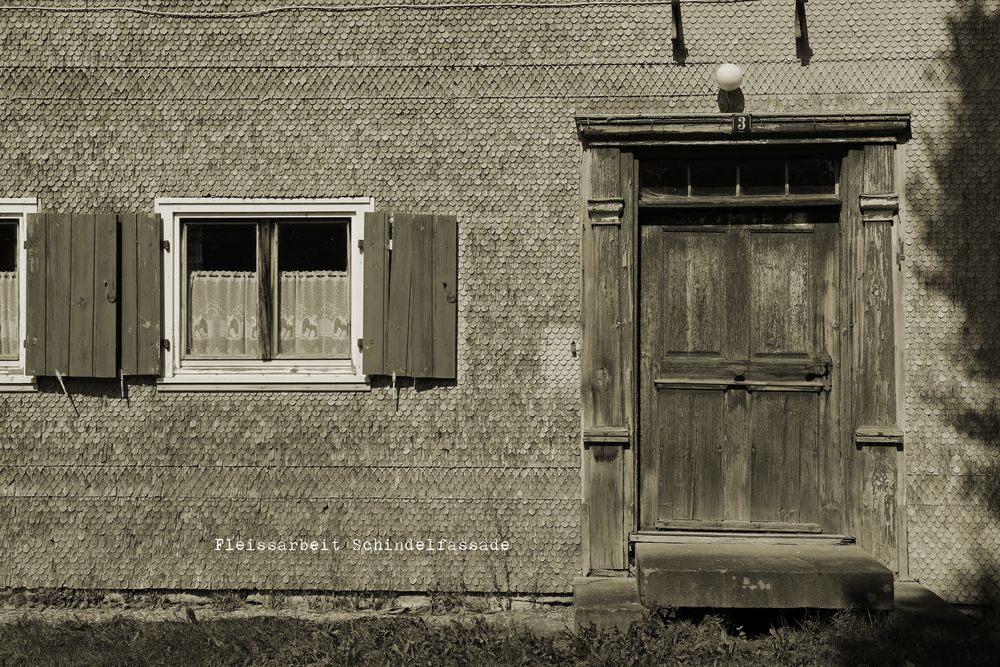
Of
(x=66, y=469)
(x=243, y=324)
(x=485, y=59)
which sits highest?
(x=485, y=59)

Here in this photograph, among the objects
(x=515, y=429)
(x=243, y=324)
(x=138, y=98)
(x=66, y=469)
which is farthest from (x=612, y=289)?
(x=66, y=469)

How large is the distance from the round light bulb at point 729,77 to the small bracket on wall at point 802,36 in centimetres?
41

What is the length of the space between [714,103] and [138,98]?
357 cm

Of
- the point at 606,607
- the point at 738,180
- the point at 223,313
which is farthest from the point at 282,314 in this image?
the point at 738,180

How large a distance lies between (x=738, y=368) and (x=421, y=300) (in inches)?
78.2

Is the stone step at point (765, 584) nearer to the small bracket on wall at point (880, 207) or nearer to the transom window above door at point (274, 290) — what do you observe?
the small bracket on wall at point (880, 207)

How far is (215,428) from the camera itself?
588 cm

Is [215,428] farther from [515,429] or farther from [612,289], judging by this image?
[612,289]

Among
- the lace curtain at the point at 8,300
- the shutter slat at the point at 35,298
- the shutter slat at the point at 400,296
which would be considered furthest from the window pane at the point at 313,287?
the lace curtain at the point at 8,300

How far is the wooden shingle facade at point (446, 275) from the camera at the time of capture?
5.73 meters

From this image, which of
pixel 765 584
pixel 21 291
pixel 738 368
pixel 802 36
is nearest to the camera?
pixel 765 584

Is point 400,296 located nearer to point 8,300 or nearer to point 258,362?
point 258,362

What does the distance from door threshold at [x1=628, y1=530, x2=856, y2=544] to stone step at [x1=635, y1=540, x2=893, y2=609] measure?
0.48m

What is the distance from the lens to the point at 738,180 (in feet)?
19.1
